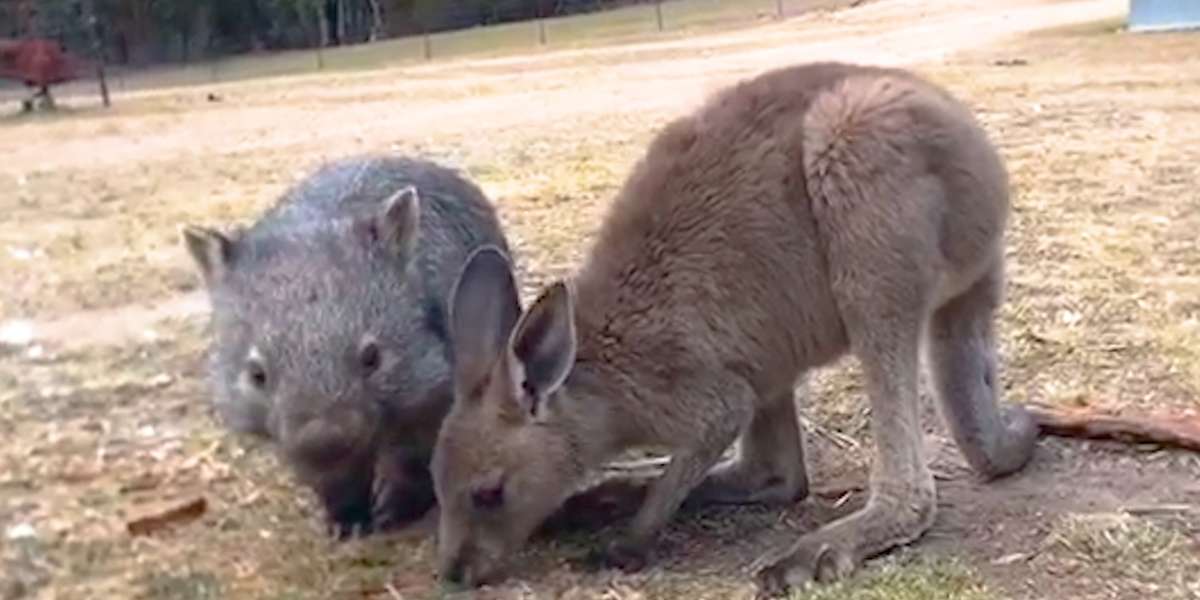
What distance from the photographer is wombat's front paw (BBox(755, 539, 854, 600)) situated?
13.5ft

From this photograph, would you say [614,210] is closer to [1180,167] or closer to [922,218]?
[922,218]

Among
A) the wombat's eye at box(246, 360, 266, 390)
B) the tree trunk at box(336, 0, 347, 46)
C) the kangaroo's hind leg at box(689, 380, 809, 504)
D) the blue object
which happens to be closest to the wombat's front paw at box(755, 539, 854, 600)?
the kangaroo's hind leg at box(689, 380, 809, 504)

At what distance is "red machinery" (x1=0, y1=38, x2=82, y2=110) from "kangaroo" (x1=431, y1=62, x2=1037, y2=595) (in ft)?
85.3

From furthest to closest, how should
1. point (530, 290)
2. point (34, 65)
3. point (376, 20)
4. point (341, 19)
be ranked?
point (376, 20), point (341, 19), point (34, 65), point (530, 290)

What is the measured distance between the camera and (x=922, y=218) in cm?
430

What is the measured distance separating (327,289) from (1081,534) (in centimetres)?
177

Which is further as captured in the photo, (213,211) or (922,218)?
(213,211)

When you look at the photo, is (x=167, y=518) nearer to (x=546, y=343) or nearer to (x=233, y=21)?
(x=546, y=343)

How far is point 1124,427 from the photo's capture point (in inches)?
196

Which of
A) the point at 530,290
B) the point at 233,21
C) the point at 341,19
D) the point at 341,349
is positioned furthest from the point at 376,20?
the point at 341,349

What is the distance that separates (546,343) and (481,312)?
0.16m

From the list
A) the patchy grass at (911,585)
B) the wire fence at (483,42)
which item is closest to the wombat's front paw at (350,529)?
the patchy grass at (911,585)

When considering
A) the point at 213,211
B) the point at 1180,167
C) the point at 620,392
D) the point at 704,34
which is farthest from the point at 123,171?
the point at 704,34

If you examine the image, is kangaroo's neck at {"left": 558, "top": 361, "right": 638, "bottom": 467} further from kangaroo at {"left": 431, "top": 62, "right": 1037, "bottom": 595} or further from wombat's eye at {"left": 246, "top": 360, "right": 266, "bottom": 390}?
wombat's eye at {"left": 246, "top": 360, "right": 266, "bottom": 390}
